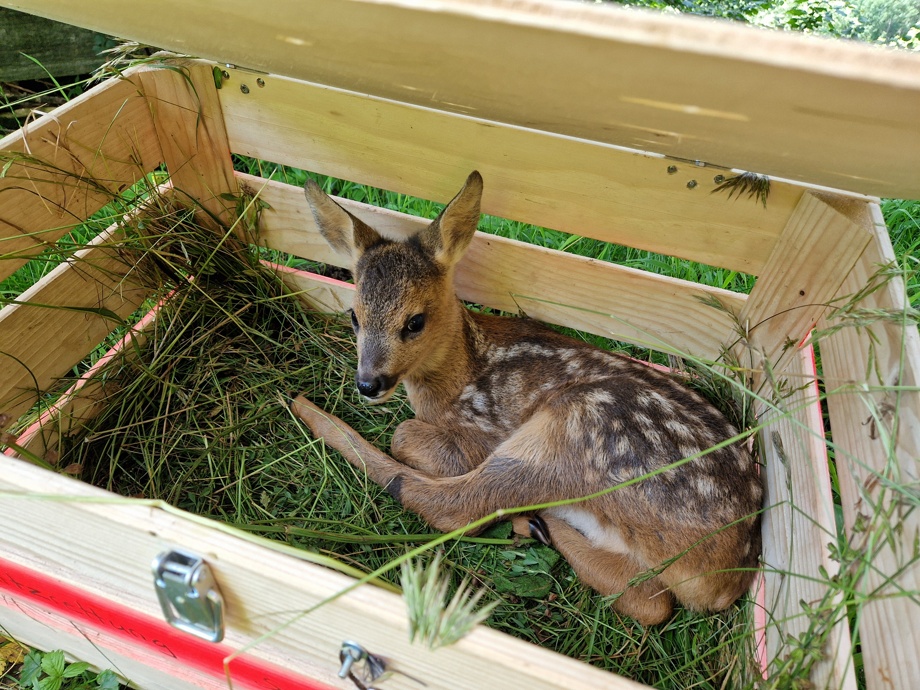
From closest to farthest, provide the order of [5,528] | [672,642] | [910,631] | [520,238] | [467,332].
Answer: [910,631]
[5,528]
[672,642]
[467,332]
[520,238]

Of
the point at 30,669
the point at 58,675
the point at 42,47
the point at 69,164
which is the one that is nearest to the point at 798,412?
the point at 58,675

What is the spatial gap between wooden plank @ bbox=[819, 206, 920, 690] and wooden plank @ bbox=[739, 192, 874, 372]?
10cm

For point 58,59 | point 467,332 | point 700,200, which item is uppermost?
point 58,59

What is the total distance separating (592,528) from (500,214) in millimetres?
1306

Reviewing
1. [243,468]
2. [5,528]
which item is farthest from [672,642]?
[5,528]

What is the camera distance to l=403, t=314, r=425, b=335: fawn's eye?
8.59 ft

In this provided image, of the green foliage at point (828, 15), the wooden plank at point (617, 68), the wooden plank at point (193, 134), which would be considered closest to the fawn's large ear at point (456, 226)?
the green foliage at point (828, 15)

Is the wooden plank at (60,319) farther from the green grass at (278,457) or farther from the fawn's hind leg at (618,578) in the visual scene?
the fawn's hind leg at (618,578)

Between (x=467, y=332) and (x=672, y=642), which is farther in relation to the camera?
(x=467, y=332)

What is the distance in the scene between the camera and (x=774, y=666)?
Answer: 183 centimetres

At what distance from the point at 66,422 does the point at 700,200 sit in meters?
2.62

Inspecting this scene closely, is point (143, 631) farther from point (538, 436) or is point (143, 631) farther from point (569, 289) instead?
point (569, 289)

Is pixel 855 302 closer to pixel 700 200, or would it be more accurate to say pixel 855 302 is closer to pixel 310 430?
pixel 700 200

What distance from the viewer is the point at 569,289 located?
2820mm
